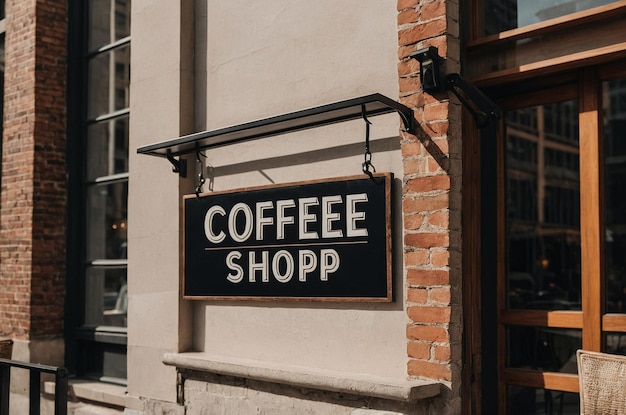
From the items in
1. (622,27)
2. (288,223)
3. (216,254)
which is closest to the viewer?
(622,27)

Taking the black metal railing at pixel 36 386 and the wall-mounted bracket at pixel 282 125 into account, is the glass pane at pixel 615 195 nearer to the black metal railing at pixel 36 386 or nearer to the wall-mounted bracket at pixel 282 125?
the wall-mounted bracket at pixel 282 125

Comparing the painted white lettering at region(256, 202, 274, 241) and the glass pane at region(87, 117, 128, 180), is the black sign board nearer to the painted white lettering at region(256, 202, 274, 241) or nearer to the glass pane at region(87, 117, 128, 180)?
the painted white lettering at region(256, 202, 274, 241)

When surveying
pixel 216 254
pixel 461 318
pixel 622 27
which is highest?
pixel 622 27

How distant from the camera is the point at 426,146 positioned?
4.41m

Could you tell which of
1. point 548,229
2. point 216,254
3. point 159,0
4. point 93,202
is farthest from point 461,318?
point 93,202

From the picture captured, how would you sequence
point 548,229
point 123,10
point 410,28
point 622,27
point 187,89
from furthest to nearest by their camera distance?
1. point 123,10
2. point 187,89
3. point 410,28
4. point 548,229
5. point 622,27

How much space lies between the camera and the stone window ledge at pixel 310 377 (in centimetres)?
420

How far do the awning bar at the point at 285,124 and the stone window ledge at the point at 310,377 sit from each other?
154 cm

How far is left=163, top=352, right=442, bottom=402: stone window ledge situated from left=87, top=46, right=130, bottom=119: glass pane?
3091mm

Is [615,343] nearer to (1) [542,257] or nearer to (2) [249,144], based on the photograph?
(1) [542,257]

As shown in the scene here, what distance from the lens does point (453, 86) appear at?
169 inches

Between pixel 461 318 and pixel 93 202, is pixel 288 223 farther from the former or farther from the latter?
pixel 93 202

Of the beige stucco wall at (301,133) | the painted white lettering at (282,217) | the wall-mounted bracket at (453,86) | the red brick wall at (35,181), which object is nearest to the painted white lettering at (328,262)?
the beige stucco wall at (301,133)

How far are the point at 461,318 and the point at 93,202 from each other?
4849 millimetres
